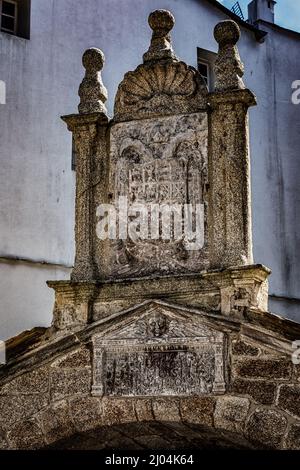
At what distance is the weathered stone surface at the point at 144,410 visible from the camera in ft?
25.7

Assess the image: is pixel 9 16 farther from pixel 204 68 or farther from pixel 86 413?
pixel 86 413

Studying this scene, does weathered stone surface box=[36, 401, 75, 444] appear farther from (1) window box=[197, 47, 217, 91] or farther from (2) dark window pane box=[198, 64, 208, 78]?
(2) dark window pane box=[198, 64, 208, 78]

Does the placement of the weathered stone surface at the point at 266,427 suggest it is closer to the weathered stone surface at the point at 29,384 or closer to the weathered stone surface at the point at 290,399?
the weathered stone surface at the point at 290,399

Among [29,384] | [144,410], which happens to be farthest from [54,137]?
[144,410]

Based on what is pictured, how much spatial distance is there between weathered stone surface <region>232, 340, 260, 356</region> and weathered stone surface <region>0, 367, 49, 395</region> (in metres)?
1.81

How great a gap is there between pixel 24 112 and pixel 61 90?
2.56ft

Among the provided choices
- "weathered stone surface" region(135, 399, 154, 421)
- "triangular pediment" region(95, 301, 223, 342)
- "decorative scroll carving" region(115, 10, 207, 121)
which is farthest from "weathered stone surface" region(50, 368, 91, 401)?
"decorative scroll carving" region(115, 10, 207, 121)

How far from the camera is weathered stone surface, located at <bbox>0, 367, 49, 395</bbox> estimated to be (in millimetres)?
8234

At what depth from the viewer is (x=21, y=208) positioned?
531 inches

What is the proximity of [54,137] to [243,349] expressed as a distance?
7253 mm

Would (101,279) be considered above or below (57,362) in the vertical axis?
above

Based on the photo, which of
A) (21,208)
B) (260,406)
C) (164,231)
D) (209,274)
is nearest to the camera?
(260,406)
